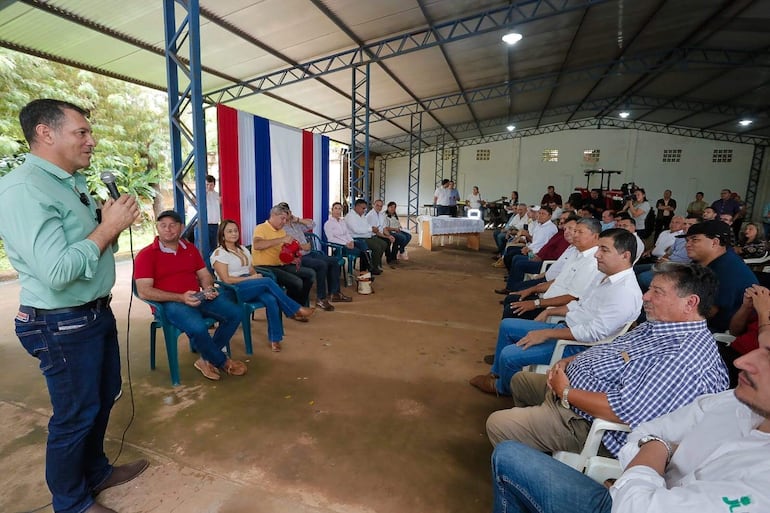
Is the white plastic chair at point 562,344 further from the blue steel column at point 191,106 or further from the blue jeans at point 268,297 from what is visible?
the blue steel column at point 191,106

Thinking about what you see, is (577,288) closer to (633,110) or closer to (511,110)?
(511,110)

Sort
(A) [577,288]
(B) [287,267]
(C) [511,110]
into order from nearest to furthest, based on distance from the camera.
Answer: (A) [577,288], (B) [287,267], (C) [511,110]

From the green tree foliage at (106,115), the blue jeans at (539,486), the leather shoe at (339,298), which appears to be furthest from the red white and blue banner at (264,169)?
the green tree foliage at (106,115)

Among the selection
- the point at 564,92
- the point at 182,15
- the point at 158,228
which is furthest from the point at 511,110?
the point at 158,228

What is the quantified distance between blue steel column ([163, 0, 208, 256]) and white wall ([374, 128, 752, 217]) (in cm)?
1511

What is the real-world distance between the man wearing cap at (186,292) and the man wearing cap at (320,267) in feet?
5.02

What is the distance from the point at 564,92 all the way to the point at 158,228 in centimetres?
1179

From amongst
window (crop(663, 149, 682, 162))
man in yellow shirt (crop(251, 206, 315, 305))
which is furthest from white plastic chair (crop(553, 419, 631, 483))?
window (crop(663, 149, 682, 162))

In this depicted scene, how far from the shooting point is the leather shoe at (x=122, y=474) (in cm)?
164

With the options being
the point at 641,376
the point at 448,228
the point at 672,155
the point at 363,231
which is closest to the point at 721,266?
the point at 641,376

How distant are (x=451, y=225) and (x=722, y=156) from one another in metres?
13.0

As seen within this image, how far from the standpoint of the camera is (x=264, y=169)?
416cm

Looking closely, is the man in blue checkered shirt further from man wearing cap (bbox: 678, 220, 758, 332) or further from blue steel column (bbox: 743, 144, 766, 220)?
blue steel column (bbox: 743, 144, 766, 220)

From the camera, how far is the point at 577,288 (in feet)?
8.85
